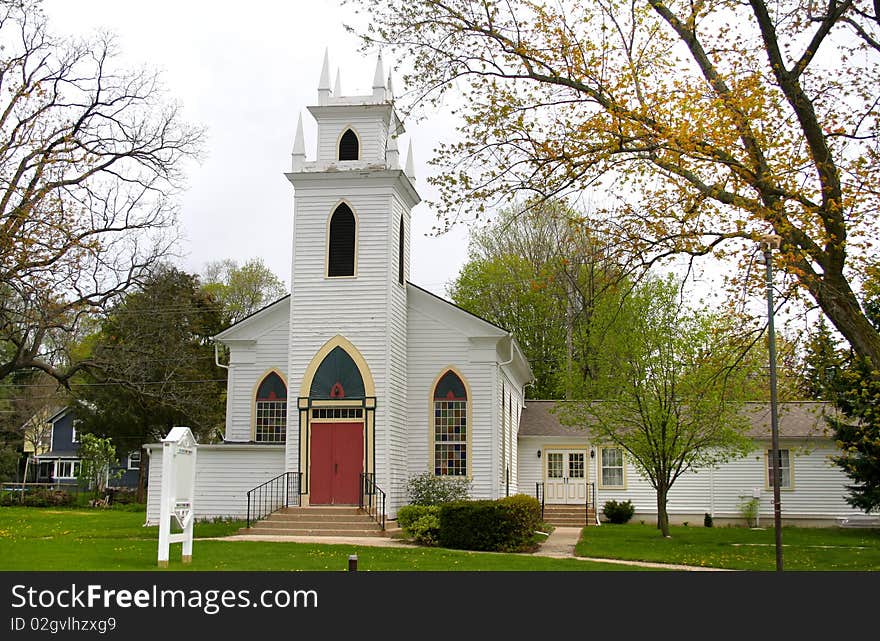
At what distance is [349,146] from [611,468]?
16622 millimetres

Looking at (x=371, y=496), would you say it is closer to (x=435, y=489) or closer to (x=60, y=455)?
(x=435, y=489)

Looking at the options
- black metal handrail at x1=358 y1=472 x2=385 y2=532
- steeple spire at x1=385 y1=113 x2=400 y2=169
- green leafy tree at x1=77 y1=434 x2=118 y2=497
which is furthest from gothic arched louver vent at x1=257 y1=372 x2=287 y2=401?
green leafy tree at x1=77 y1=434 x2=118 y2=497

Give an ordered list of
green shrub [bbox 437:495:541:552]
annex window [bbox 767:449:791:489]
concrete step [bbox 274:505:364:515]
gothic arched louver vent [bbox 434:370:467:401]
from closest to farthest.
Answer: green shrub [bbox 437:495:541:552] < concrete step [bbox 274:505:364:515] < gothic arched louver vent [bbox 434:370:467:401] < annex window [bbox 767:449:791:489]

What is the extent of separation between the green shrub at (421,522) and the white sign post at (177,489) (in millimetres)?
6651

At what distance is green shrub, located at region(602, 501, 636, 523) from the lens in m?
35.4

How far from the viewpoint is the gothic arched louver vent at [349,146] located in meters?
27.6

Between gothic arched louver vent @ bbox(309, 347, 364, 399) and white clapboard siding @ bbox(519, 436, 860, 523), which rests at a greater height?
gothic arched louver vent @ bbox(309, 347, 364, 399)

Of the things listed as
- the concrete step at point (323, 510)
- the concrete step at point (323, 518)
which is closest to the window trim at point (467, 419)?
the concrete step at point (323, 510)

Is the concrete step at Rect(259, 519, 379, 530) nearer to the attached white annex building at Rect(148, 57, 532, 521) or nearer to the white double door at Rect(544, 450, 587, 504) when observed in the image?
the attached white annex building at Rect(148, 57, 532, 521)

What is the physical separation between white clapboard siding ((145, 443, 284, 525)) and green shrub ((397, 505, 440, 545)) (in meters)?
5.32

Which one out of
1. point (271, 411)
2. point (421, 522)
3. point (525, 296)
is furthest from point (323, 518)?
point (525, 296)

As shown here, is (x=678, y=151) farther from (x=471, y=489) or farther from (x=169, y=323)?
(x=169, y=323)

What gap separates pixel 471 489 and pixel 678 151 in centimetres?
1535

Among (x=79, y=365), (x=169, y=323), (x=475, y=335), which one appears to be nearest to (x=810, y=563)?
(x=475, y=335)
